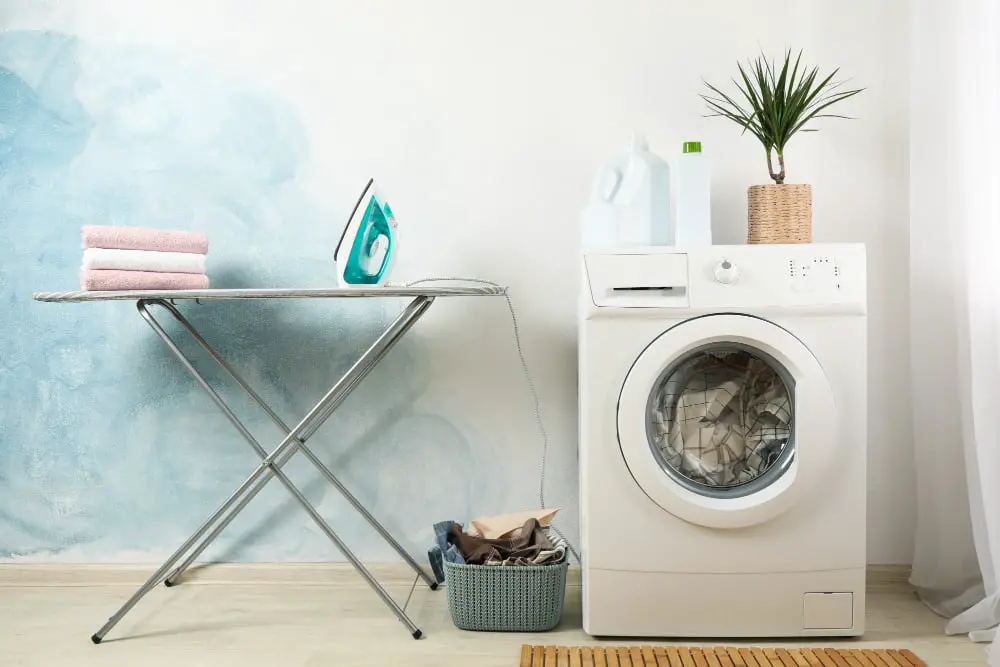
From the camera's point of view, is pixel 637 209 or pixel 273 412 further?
pixel 273 412

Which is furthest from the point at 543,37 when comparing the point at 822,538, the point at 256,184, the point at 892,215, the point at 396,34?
the point at 822,538

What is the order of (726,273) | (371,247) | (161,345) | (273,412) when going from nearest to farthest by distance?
(726,273) → (371,247) → (273,412) → (161,345)

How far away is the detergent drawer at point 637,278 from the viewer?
1850 millimetres

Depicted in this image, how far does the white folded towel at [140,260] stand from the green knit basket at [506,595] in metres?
0.95

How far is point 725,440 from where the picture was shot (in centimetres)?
188

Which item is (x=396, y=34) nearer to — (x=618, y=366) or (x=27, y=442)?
(x=618, y=366)

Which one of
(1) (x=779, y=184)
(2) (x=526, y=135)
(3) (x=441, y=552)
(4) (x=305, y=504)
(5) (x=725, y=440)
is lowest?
(3) (x=441, y=552)

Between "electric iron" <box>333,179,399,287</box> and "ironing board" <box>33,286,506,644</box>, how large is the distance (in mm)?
66

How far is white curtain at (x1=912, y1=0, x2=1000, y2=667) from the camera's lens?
5.92 ft

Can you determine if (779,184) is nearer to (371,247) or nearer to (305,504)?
(371,247)

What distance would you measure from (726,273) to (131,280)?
1.33 meters

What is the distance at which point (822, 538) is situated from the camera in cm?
185

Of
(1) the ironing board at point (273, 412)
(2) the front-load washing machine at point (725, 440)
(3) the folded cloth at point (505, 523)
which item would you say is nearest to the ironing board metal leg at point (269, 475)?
(1) the ironing board at point (273, 412)

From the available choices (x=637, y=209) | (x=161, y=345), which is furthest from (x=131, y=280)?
(x=637, y=209)
